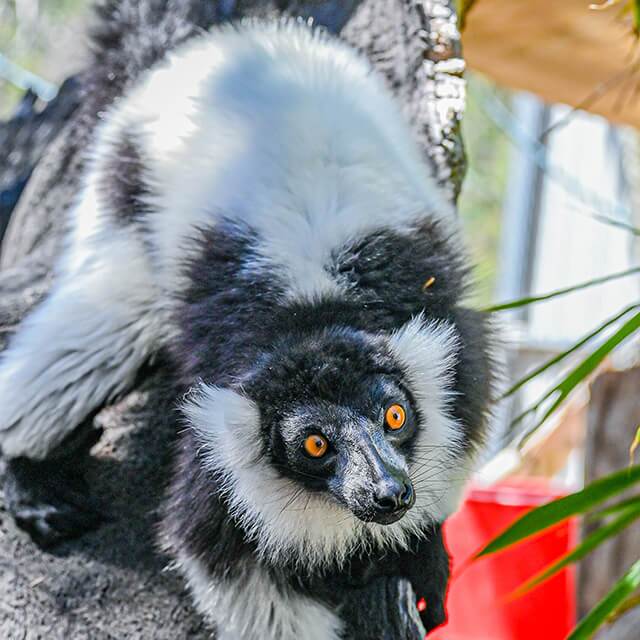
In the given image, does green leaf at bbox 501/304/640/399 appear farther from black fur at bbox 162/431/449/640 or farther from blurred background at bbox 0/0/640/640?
black fur at bbox 162/431/449/640

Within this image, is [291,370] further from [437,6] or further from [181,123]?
[437,6]

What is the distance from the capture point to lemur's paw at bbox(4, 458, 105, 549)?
279 centimetres

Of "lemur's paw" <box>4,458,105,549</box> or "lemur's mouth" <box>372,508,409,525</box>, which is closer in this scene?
"lemur's mouth" <box>372,508,409,525</box>

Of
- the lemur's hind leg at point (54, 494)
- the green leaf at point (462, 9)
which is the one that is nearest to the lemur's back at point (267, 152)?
the green leaf at point (462, 9)

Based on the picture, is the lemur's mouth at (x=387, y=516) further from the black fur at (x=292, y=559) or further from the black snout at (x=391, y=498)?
the black fur at (x=292, y=559)

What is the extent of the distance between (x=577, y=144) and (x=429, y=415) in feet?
28.4

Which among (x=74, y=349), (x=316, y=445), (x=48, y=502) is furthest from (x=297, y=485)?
(x=48, y=502)

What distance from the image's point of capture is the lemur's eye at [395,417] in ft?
7.14

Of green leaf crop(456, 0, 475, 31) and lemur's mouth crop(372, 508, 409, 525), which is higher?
green leaf crop(456, 0, 475, 31)

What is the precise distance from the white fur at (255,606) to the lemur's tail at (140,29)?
1.71m

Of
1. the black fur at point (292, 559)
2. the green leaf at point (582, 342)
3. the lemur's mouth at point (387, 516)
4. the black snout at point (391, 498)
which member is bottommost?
the black fur at point (292, 559)

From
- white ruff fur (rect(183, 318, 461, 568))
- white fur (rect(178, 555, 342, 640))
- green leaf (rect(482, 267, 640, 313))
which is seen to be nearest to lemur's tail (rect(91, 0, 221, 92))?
white ruff fur (rect(183, 318, 461, 568))

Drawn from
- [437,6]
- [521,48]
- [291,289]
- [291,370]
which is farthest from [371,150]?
[521,48]

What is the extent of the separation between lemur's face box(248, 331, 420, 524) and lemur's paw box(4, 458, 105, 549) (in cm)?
91
